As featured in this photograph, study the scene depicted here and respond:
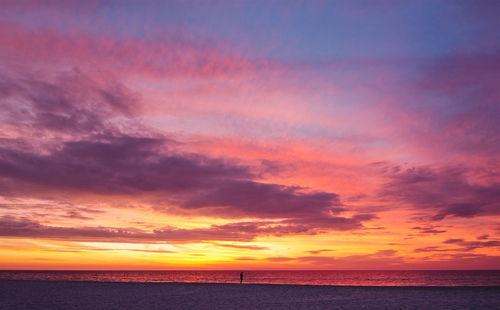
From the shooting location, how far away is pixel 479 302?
1130 inches

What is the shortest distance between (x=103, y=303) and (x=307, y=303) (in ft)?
49.0

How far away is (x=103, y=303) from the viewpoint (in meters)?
26.4

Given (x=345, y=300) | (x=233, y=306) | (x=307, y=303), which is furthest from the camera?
(x=345, y=300)

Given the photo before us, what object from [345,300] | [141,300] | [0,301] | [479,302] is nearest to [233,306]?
[141,300]

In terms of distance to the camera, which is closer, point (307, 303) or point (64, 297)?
point (307, 303)

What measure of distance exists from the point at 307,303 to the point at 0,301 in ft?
73.8

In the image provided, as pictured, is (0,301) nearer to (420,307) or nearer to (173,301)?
(173,301)

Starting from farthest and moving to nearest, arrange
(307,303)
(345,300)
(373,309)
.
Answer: (345,300) < (307,303) < (373,309)

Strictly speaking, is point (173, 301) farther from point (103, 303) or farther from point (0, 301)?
point (0, 301)

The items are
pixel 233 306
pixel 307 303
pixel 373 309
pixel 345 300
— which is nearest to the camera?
pixel 373 309

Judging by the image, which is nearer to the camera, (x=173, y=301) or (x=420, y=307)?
(x=420, y=307)

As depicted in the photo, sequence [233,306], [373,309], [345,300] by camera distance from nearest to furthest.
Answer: [373,309] < [233,306] < [345,300]

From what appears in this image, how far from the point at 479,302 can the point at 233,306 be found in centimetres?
1945

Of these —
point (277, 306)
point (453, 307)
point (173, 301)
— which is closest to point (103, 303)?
point (173, 301)
